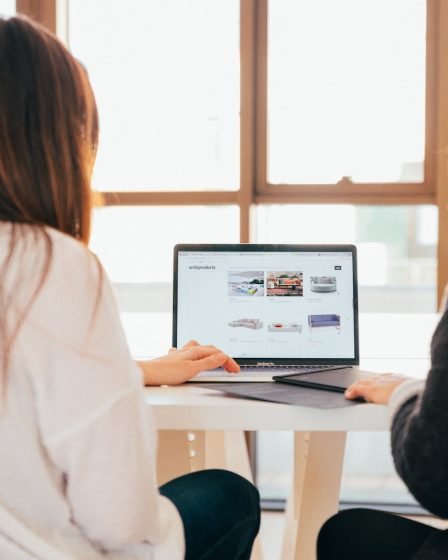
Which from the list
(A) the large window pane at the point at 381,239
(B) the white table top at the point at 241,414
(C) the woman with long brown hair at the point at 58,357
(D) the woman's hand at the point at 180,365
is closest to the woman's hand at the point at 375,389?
(B) the white table top at the point at 241,414

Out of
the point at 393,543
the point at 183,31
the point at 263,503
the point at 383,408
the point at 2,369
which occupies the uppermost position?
the point at 183,31

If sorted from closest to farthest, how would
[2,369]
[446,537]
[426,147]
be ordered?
[2,369], [446,537], [426,147]

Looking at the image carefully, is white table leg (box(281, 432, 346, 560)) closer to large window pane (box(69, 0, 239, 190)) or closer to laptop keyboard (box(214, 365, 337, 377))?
laptop keyboard (box(214, 365, 337, 377))

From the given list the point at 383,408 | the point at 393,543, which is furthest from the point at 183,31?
the point at 393,543

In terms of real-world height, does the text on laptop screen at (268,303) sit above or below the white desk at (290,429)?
above

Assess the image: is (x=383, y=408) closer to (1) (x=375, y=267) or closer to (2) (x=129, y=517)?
(2) (x=129, y=517)

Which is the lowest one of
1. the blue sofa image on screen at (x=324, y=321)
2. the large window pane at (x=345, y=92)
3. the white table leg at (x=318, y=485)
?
the white table leg at (x=318, y=485)

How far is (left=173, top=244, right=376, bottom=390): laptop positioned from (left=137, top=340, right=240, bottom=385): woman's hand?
194 mm

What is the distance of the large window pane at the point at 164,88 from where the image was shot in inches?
112

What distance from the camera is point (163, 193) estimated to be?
9.34 ft

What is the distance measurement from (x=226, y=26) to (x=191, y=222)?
727 mm

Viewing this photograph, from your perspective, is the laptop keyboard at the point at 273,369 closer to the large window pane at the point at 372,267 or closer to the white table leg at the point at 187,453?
the white table leg at the point at 187,453

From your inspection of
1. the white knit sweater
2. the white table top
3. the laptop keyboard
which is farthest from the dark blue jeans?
the laptop keyboard

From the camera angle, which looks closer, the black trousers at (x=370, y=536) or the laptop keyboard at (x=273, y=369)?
the black trousers at (x=370, y=536)
